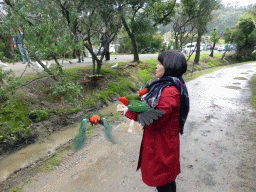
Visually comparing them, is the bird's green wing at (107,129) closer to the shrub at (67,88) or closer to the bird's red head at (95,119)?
the bird's red head at (95,119)

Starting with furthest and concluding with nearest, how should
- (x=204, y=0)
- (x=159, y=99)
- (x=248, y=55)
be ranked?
1. (x=248, y=55)
2. (x=204, y=0)
3. (x=159, y=99)

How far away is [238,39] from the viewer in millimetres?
24797

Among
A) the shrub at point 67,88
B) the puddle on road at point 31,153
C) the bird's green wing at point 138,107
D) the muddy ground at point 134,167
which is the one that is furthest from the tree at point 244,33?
the bird's green wing at point 138,107

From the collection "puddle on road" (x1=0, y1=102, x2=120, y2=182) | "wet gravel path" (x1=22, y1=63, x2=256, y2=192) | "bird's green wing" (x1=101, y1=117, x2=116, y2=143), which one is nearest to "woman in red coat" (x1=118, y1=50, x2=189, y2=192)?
"bird's green wing" (x1=101, y1=117, x2=116, y2=143)

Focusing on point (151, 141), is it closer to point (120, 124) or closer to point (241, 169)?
point (241, 169)

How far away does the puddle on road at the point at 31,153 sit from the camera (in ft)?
13.2

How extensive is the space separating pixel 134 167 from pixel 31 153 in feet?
9.38

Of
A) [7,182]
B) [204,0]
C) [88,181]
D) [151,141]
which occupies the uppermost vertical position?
[204,0]

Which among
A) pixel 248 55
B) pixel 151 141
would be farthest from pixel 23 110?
pixel 248 55

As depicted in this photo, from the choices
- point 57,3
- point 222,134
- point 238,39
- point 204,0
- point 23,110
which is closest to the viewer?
point 222,134

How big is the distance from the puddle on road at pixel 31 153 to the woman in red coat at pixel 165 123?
11.4 ft

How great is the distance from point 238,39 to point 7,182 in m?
29.4

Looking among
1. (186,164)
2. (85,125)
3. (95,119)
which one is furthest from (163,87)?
(186,164)

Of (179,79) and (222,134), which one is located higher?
(179,79)
